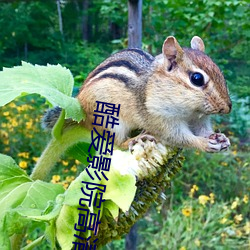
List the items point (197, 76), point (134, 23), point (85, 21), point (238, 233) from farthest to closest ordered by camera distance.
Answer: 1. point (85, 21)
2. point (238, 233)
3. point (134, 23)
4. point (197, 76)

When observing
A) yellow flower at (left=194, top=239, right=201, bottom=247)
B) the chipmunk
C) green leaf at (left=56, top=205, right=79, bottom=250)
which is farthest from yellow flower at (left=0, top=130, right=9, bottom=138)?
green leaf at (left=56, top=205, right=79, bottom=250)

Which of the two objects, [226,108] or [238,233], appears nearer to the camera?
[226,108]

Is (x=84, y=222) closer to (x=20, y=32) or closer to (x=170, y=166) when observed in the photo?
(x=170, y=166)

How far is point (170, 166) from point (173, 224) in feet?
5.55

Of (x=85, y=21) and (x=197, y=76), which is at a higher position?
(x=85, y=21)

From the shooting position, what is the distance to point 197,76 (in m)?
0.72

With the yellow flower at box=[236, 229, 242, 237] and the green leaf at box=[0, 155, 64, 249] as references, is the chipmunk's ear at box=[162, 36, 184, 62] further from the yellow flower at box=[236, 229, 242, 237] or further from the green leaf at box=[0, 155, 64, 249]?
the yellow flower at box=[236, 229, 242, 237]

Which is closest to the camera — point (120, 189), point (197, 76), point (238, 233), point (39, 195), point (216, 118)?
point (120, 189)

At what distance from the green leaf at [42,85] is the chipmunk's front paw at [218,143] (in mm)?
181

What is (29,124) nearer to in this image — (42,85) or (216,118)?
(216,118)

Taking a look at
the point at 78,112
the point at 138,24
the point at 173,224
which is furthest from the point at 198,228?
the point at 78,112

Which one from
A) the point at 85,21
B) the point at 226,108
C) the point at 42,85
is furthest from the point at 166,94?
the point at 85,21

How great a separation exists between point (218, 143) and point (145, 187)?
0.53 feet

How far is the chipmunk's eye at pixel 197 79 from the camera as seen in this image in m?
0.71
